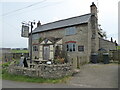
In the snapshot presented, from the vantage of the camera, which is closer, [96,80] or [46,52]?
[96,80]

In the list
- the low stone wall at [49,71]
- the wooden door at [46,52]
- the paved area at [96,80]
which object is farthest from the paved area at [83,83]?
the wooden door at [46,52]

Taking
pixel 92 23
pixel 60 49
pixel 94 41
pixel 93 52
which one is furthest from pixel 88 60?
pixel 92 23

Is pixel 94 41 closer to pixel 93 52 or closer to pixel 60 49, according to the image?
pixel 93 52

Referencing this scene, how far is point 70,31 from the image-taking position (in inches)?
801

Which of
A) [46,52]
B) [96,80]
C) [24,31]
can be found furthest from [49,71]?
[46,52]

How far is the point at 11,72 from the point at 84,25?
12619mm

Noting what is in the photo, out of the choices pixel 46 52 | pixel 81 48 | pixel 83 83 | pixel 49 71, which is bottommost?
pixel 83 83

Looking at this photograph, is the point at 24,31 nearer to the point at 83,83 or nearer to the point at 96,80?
the point at 83,83

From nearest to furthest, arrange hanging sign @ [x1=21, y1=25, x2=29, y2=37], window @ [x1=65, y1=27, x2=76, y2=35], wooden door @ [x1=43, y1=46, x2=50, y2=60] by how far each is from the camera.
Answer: hanging sign @ [x1=21, y1=25, x2=29, y2=37]
window @ [x1=65, y1=27, x2=76, y2=35]
wooden door @ [x1=43, y1=46, x2=50, y2=60]

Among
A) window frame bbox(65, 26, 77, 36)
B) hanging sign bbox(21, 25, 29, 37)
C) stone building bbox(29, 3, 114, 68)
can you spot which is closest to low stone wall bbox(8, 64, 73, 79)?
hanging sign bbox(21, 25, 29, 37)

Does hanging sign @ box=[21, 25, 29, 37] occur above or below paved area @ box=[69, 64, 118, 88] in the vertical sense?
above

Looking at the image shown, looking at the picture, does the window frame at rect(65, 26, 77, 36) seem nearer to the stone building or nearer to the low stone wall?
the stone building

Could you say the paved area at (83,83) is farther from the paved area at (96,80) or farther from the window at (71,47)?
the window at (71,47)

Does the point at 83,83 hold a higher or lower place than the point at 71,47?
lower
